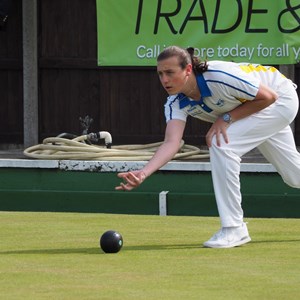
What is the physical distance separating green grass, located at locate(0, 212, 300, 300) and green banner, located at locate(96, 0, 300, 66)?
2.56 meters

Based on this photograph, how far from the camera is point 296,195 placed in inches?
386

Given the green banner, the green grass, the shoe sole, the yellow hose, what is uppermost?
the green banner

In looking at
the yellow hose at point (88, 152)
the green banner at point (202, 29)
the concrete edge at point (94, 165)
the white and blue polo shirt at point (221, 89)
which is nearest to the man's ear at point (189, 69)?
the white and blue polo shirt at point (221, 89)

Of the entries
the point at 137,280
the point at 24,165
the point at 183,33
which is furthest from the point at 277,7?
the point at 137,280

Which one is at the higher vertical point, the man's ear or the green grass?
the man's ear

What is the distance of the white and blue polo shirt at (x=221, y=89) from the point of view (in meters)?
6.59

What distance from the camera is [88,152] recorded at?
1044 cm

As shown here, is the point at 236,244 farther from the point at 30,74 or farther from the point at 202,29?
the point at 30,74

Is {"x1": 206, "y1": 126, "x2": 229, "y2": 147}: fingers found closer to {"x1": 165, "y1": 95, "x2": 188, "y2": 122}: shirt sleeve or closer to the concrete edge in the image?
{"x1": 165, "y1": 95, "x2": 188, "y2": 122}: shirt sleeve

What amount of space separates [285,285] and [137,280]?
69cm

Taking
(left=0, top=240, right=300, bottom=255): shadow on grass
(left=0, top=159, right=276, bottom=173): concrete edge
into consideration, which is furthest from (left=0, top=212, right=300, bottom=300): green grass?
(left=0, top=159, right=276, bottom=173): concrete edge

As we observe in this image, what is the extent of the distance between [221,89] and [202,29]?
402 centimetres

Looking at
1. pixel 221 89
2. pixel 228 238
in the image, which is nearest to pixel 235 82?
pixel 221 89

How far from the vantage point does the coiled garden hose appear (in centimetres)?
1037
